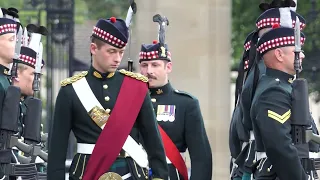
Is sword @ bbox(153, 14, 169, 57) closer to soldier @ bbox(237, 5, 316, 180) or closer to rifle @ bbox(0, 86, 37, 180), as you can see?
soldier @ bbox(237, 5, 316, 180)

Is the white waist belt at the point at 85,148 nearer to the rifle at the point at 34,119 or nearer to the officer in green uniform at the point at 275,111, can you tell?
the officer in green uniform at the point at 275,111

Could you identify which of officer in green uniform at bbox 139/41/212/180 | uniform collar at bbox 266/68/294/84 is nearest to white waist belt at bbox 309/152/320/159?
uniform collar at bbox 266/68/294/84

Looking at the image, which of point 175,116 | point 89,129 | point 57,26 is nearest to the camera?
point 89,129

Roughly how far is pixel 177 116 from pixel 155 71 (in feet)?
1.49

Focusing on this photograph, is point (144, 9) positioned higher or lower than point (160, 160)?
higher

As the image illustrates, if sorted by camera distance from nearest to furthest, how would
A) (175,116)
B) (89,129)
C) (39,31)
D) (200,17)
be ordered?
1. (89,129)
2. (175,116)
3. (39,31)
4. (200,17)

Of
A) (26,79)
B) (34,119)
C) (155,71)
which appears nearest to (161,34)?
(155,71)

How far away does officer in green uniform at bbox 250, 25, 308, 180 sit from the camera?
9.10 m

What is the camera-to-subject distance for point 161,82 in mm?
11258

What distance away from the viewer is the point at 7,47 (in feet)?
36.3

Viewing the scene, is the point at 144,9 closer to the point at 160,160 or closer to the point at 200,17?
the point at 200,17

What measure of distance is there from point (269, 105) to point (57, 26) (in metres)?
8.13

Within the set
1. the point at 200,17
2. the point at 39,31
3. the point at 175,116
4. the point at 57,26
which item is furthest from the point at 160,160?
the point at 57,26

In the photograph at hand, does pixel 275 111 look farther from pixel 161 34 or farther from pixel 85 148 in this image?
pixel 161 34
